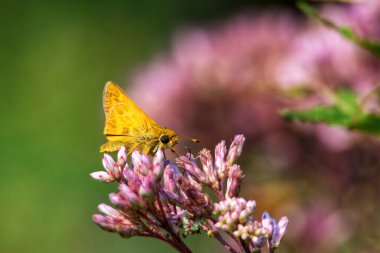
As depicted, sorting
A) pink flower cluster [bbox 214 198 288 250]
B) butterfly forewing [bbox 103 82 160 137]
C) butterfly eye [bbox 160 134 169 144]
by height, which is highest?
butterfly forewing [bbox 103 82 160 137]

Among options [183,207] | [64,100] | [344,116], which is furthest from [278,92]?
[64,100]

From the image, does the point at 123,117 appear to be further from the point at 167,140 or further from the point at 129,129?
the point at 167,140

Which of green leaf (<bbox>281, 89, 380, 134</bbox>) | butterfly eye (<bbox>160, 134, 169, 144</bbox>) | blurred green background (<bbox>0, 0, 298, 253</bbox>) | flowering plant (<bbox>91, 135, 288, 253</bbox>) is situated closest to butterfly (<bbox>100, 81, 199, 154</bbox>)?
butterfly eye (<bbox>160, 134, 169, 144</bbox>)

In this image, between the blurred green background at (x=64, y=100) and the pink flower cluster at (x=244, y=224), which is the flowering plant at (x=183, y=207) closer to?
the pink flower cluster at (x=244, y=224)

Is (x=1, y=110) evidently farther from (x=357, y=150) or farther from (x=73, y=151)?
(x=357, y=150)

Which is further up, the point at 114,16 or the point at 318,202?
the point at 114,16

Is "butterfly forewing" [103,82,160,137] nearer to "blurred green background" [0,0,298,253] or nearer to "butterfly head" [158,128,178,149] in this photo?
"butterfly head" [158,128,178,149]

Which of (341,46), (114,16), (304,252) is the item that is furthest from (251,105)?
(114,16)

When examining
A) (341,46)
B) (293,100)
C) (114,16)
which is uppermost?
(114,16)

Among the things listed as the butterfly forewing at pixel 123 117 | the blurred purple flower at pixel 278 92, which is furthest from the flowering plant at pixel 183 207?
the blurred purple flower at pixel 278 92
